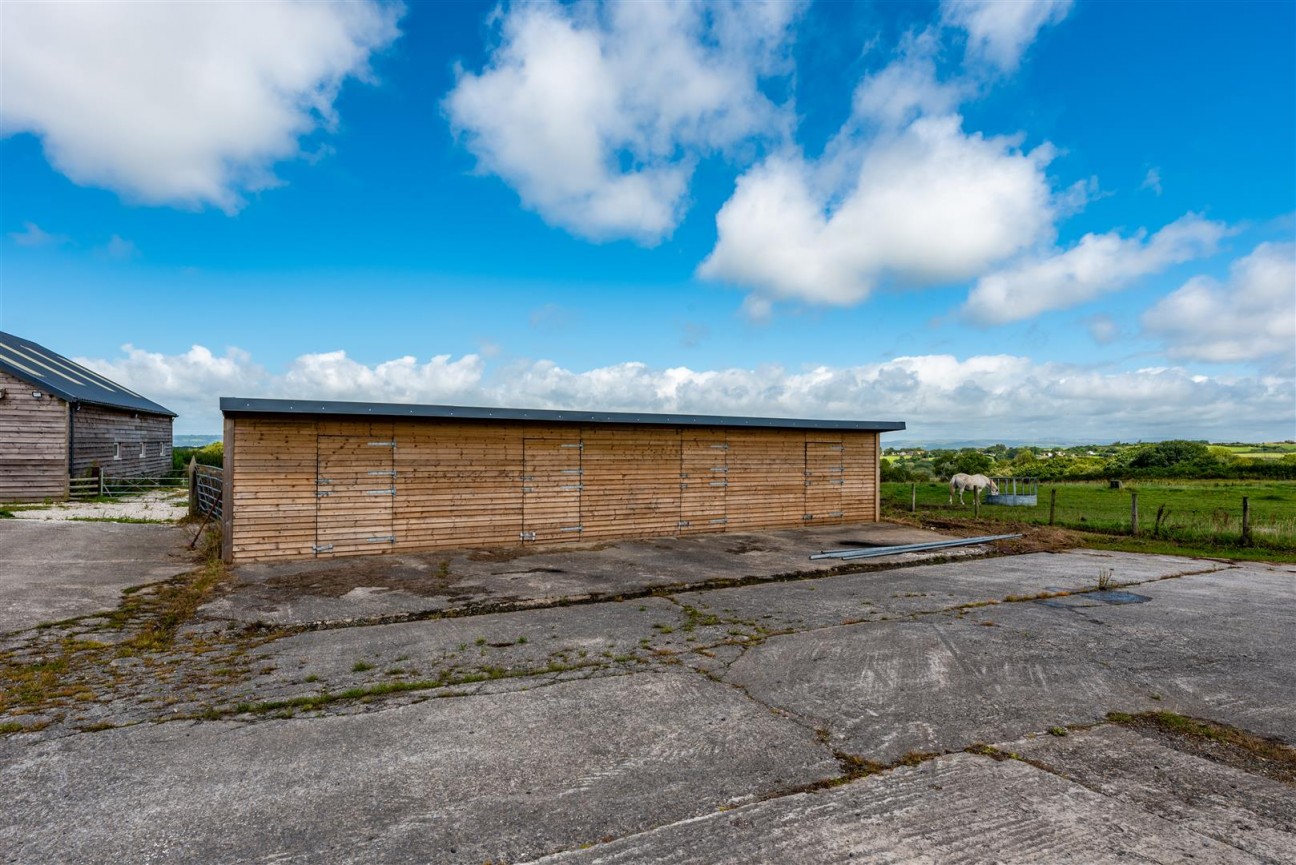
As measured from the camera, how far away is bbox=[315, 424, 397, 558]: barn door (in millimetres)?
11508

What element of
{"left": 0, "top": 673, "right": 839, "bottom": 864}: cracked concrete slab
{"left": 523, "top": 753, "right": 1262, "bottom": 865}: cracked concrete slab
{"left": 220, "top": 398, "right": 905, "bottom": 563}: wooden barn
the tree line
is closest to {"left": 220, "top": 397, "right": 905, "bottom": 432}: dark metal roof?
{"left": 220, "top": 398, "right": 905, "bottom": 563}: wooden barn

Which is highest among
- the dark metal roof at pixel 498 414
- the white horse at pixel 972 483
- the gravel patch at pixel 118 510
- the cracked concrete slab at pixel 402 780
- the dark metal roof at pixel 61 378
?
the dark metal roof at pixel 61 378

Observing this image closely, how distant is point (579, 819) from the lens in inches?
133

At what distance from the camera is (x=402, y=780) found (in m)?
Answer: 3.80

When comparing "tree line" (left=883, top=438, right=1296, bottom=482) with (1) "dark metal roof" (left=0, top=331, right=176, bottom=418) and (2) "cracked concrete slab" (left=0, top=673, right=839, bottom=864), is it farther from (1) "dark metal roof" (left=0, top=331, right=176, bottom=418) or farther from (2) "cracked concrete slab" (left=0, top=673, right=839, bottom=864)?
(1) "dark metal roof" (left=0, top=331, right=176, bottom=418)

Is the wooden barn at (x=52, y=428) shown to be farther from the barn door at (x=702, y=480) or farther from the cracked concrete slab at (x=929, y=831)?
the cracked concrete slab at (x=929, y=831)

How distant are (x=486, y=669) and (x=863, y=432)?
46.2 feet

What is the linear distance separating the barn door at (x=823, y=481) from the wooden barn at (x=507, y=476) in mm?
35

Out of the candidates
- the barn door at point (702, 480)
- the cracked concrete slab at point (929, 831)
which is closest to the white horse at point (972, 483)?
the barn door at point (702, 480)

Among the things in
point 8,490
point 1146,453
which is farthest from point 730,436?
point 1146,453

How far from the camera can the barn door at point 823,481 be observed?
16.8 m

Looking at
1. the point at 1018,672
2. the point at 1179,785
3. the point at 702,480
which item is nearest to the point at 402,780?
the point at 1179,785

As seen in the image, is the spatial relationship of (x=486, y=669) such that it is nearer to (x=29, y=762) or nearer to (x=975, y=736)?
(x=29, y=762)

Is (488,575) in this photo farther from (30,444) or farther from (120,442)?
(120,442)
